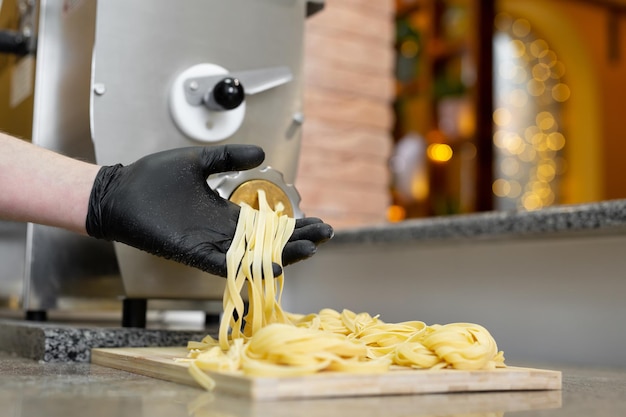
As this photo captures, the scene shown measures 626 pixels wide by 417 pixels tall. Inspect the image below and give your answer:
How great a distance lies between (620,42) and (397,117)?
214 centimetres

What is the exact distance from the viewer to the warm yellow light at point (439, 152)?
15.0ft

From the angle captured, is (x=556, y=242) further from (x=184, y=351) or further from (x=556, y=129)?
(x=556, y=129)

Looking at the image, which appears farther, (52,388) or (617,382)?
(617,382)

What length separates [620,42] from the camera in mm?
5906

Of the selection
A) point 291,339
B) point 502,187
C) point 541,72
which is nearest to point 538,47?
point 541,72

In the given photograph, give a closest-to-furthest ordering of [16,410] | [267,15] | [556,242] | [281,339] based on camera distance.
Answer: [16,410]
[281,339]
[267,15]
[556,242]

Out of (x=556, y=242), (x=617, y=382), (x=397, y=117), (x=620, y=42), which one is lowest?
(x=617, y=382)

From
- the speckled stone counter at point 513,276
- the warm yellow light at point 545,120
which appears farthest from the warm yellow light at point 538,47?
the speckled stone counter at point 513,276

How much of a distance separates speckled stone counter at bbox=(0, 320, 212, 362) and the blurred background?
105cm

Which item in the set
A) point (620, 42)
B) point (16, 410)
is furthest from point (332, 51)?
point (620, 42)

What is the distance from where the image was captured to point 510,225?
1468 millimetres

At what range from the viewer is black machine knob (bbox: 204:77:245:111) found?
44.3 inches

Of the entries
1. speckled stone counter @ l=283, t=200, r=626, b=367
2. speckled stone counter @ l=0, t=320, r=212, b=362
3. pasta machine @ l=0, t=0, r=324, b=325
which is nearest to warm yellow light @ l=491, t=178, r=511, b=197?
speckled stone counter @ l=283, t=200, r=626, b=367

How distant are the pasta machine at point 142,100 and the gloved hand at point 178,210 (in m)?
0.12
